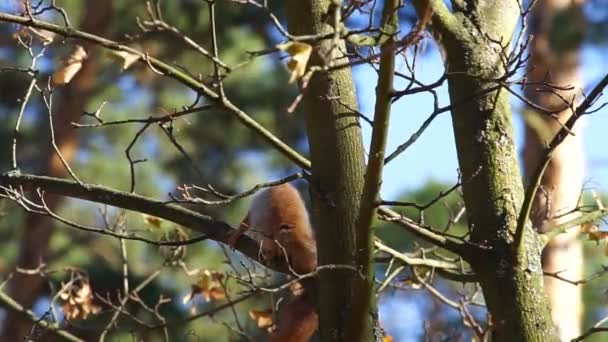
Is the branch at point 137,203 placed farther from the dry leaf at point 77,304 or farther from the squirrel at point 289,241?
the dry leaf at point 77,304

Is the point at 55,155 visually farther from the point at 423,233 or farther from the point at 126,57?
the point at 126,57

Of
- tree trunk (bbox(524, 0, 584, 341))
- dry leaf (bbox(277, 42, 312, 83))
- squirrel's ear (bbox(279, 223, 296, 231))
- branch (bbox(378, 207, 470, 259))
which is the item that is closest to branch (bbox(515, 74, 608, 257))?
branch (bbox(378, 207, 470, 259))

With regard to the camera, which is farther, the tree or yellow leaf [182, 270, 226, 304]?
yellow leaf [182, 270, 226, 304]

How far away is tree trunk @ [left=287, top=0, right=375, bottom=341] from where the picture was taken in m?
2.78

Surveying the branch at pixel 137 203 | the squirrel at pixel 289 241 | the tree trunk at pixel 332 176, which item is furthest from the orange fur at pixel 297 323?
the tree trunk at pixel 332 176

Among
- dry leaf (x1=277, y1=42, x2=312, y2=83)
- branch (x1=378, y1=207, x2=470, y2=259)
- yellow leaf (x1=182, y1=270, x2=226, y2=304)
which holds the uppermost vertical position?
yellow leaf (x1=182, y1=270, x2=226, y2=304)

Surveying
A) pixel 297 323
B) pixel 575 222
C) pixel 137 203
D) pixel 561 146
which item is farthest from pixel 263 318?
pixel 561 146

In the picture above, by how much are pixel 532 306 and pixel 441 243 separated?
0.29 m

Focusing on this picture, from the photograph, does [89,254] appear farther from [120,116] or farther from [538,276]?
[538,276]

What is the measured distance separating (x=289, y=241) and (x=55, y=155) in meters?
4.13

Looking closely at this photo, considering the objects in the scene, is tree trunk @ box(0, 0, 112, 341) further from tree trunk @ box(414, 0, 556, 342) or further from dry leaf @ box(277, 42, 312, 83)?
dry leaf @ box(277, 42, 312, 83)

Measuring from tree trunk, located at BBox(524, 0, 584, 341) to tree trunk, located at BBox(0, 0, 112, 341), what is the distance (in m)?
3.28

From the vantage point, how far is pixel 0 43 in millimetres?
9461

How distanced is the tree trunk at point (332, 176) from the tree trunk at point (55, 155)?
208 inches
